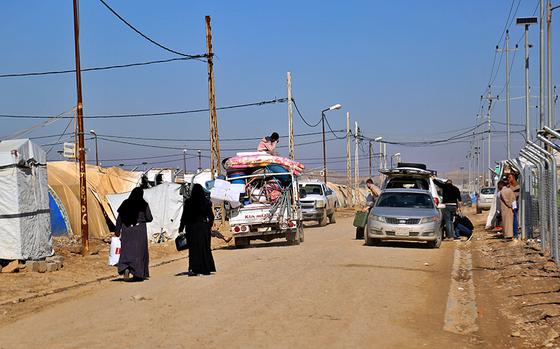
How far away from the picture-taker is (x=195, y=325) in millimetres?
8781

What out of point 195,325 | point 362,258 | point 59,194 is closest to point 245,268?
point 362,258

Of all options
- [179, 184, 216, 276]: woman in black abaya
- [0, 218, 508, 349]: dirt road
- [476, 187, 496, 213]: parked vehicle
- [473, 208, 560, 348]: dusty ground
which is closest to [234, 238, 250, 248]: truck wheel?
[473, 208, 560, 348]: dusty ground

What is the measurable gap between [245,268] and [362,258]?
2880mm

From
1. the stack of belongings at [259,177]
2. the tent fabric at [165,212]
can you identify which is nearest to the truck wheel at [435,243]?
the stack of belongings at [259,177]

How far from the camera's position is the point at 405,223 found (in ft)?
67.4

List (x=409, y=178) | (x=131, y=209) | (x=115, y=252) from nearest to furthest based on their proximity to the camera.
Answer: (x=131, y=209) < (x=115, y=252) < (x=409, y=178)

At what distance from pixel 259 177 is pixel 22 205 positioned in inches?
337

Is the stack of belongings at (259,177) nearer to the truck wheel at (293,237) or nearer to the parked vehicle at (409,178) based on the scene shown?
the truck wheel at (293,237)

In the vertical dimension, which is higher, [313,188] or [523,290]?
[313,188]

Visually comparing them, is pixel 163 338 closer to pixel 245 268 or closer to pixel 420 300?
pixel 420 300

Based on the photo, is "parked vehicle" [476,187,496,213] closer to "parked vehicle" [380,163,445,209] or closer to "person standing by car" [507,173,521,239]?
"parked vehicle" [380,163,445,209]

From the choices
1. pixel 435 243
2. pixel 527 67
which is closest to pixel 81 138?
pixel 435 243

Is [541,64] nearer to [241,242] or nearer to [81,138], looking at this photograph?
[241,242]

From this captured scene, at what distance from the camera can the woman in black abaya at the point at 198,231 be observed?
566 inches
